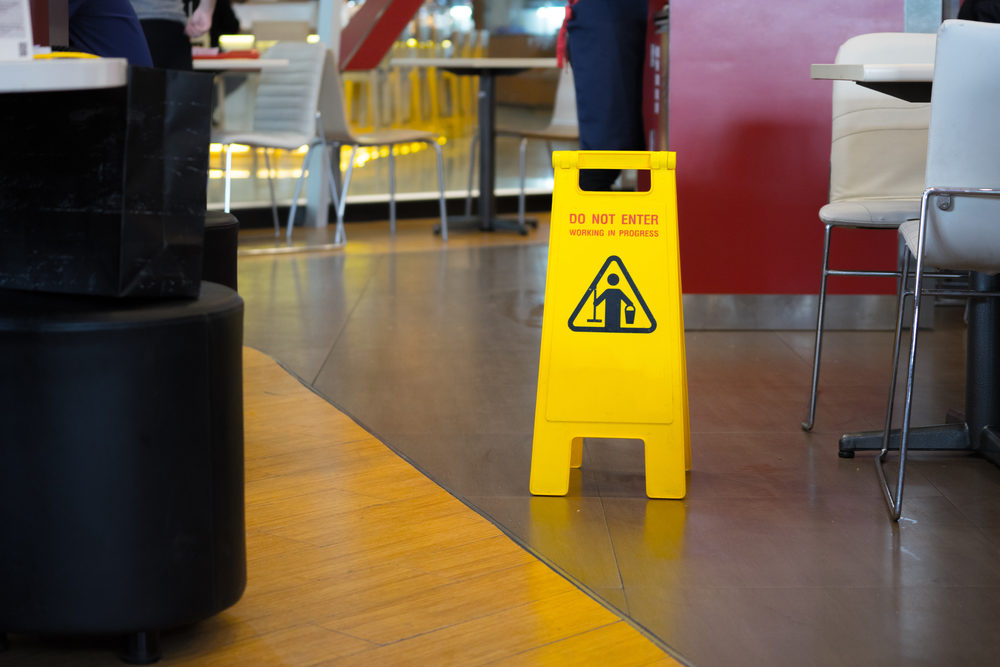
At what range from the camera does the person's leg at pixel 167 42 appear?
4809 mm

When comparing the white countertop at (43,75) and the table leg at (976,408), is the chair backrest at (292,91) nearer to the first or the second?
the table leg at (976,408)

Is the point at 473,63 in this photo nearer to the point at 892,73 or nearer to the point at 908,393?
the point at 892,73

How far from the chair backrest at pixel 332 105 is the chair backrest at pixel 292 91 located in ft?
0.60

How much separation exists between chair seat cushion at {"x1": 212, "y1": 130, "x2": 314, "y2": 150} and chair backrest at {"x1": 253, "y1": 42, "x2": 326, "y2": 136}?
4 centimetres

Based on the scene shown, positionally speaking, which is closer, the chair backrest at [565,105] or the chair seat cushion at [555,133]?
the chair seat cushion at [555,133]

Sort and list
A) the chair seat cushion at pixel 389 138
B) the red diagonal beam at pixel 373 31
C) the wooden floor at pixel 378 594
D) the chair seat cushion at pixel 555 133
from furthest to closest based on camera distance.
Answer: the red diagonal beam at pixel 373 31, the chair seat cushion at pixel 555 133, the chair seat cushion at pixel 389 138, the wooden floor at pixel 378 594

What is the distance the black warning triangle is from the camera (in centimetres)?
209

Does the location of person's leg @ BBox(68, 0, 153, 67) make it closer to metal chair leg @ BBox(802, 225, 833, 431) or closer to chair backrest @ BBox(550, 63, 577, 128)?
metal chair leg @ BBox(802, 225, 833, 431)

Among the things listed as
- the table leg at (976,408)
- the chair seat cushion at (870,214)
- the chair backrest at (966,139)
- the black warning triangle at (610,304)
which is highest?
the chair backrest at (966,139)

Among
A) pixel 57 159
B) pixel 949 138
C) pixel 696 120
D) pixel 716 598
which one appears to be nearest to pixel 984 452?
pixel 949 138

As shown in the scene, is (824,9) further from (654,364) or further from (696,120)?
(654,364)

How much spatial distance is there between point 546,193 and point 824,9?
431 cm

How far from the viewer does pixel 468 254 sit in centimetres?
553

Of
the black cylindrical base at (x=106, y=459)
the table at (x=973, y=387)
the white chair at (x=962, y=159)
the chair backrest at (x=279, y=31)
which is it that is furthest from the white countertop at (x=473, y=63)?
the black cylindrical base at (x=106, y=459)
